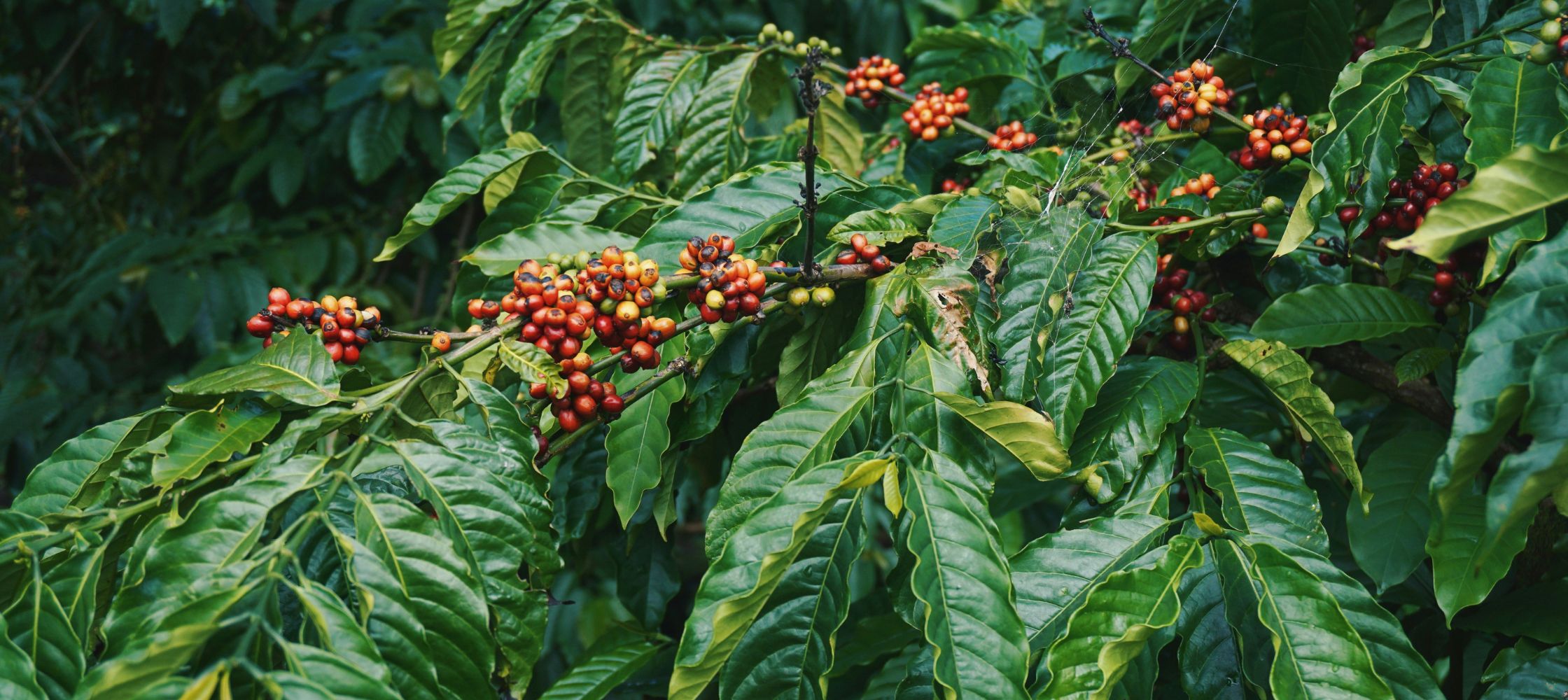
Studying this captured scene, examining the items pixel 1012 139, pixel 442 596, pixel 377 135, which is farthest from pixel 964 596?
pixel 377 135

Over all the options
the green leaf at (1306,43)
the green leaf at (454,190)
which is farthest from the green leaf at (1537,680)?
the green leaf at (454,190)

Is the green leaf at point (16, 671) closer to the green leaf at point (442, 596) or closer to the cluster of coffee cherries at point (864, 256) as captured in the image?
the green leaf at point (442, 596)

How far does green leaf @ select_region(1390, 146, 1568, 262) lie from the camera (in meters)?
0.63

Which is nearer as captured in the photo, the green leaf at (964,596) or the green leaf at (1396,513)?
the green leaf at (964,596)

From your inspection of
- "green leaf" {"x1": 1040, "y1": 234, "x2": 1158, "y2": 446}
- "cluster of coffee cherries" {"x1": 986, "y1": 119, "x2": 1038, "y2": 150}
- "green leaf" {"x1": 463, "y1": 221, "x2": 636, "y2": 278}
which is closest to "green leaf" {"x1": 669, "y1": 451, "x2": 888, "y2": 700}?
"green leaf" {"x1": 1040, "y1": 234, "x2": 1158, "y2": 446}

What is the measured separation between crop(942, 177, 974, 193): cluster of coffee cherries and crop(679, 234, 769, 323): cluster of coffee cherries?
61 cm

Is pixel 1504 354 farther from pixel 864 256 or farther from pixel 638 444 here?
pixel 638 444

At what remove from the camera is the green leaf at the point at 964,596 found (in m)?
0.70

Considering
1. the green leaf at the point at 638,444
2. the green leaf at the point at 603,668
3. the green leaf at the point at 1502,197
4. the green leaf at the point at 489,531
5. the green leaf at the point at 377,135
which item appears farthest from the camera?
the green leaf at the point at 377,135

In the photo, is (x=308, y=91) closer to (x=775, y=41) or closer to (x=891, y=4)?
(x=891, y=4)

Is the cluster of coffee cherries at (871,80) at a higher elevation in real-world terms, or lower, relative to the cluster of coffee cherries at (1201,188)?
higher

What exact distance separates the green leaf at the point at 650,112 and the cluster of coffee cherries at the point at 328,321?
0.52 meters

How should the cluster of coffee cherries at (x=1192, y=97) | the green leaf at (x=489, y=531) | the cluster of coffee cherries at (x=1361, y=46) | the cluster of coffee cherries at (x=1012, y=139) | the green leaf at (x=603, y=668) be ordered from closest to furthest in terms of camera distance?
the green leaf at (x=489, y=531) → the cluster of coffee cherries at (x=1192, y=97) → the green leaf at (x=603, y=668) → the cluster of coffee cherries at (x=1012, y=139) → the cluster of coffee cherries at (x=1361, y=46)

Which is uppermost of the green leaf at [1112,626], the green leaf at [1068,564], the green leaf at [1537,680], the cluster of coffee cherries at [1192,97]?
the cluster of coffee cherries at [1192,97]
